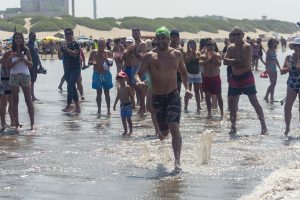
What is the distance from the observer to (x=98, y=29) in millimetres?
94062

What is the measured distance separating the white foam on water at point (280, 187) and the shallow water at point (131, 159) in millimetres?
276

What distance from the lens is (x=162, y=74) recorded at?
9.03m

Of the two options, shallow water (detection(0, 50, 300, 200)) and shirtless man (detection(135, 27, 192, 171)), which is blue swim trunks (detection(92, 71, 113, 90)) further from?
shirtless man (detection(135, 27, 192, 171))

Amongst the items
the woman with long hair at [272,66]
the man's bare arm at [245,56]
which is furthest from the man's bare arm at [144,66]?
the woman with long hair at [272,66]

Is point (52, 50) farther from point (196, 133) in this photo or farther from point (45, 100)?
point (196, 133)

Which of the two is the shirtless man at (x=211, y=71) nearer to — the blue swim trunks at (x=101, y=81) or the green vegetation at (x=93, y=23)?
the blue swim trunks at (x=101, y=81)

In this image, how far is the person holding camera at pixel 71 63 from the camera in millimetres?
14594

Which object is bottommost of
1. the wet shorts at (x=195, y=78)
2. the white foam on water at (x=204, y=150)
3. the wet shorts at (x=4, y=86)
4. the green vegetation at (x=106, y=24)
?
the green vegetation at (x=106, y=24)

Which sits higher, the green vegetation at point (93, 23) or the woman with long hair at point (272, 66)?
the woman with long hair at point (272, 66)

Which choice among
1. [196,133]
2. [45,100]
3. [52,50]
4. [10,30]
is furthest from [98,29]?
[196,133]

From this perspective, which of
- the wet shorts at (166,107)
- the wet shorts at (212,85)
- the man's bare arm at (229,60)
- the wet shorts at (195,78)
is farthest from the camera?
the wet shorts at (195,78)

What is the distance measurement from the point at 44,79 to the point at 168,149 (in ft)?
55.3

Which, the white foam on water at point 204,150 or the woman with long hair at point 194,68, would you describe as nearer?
the white foam on water at point 204,150

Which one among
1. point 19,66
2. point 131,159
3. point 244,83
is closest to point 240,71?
point 244,83
